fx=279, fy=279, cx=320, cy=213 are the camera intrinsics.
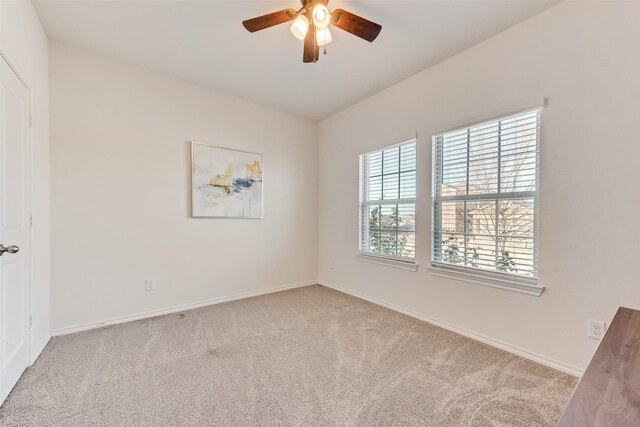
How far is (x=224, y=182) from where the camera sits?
343 cm

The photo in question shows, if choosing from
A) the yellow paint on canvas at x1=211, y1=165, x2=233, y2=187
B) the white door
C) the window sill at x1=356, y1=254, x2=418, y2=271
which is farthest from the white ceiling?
the window sill at x1=356, y1=254, x2=418, y2=271

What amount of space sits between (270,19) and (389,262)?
8.56 feet

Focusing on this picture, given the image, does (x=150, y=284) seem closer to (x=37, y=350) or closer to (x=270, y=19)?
(x=37, y=350)

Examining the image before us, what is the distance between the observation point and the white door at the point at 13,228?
5.31 feet

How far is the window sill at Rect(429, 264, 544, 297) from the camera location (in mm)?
2129

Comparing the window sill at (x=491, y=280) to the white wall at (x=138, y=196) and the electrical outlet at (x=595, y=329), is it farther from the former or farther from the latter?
the white wall at (x=138, y=196)

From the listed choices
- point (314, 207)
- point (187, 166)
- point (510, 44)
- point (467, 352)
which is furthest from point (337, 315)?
point (510, 44)

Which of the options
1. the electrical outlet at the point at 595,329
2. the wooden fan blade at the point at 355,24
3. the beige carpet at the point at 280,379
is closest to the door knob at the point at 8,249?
the beige carpet at the point at 280,379

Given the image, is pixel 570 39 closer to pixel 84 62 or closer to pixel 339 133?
pixel 339 133

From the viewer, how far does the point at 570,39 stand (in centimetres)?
196

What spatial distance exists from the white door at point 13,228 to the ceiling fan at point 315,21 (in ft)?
5.11

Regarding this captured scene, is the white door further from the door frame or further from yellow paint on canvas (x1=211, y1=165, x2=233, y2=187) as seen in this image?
yellow paint on canvas (x1=211, y1=165, x2=233, y2=187)

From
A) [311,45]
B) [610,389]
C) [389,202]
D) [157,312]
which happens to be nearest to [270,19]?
[311,45]

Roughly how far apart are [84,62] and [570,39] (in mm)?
4019
